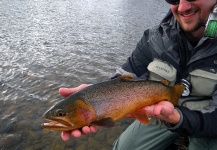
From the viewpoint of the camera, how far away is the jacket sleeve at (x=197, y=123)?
296 centimetres

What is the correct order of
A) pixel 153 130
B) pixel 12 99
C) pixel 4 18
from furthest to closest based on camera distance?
pixel 4 18 → pixel 12 99 → pixel 153 130

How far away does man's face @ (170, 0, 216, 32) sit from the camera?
3.54 meters

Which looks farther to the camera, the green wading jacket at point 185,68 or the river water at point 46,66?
the river water at point 46,66

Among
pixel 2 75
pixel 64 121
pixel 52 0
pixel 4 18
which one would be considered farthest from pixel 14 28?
pixel 52 0

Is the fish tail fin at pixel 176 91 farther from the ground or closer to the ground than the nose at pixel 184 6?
closer to the ground

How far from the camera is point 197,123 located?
304cm

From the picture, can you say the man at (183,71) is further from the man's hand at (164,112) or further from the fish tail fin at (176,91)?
the fish tail fin at (176,91)

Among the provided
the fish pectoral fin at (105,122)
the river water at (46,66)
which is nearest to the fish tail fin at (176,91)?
the fish pectoral fin at (105,122)

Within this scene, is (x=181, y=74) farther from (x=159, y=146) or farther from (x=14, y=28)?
(x=14, y=28)

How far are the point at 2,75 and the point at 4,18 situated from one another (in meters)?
8.84

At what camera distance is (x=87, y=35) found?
13.6m

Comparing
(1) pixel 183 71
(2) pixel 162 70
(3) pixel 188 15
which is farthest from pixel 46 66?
(3) pixel 188 15

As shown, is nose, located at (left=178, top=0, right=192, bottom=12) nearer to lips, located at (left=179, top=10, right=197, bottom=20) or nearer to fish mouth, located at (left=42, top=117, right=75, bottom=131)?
lips, located at (left=179, top=10, right=197, bottom=20)

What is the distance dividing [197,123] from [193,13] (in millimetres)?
1741
